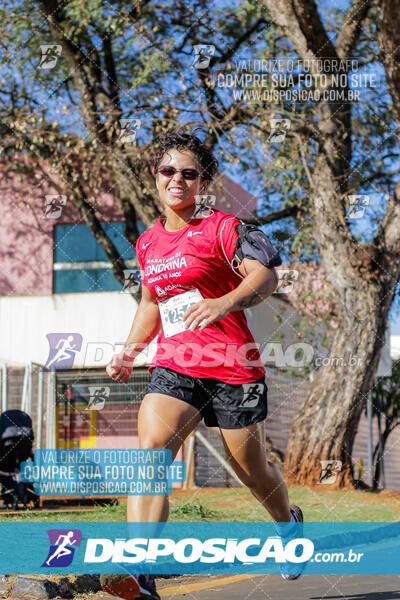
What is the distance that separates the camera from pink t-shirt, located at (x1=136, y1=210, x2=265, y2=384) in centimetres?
429

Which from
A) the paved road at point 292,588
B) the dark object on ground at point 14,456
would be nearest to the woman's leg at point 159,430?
the paved road at point 292,588

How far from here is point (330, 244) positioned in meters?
Answer: 12.1

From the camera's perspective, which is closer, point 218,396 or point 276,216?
point 218,396

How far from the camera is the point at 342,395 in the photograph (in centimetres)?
1232

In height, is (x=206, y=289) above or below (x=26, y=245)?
below

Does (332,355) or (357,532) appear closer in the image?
(357,532)

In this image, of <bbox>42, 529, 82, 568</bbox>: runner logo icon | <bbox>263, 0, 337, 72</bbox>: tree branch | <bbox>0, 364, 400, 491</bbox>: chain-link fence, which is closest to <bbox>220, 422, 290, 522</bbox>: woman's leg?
<bbox>42, 529, 82, 568</bbox>: runner logo icon

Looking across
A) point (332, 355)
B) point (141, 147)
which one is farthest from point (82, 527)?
point (141, 147)

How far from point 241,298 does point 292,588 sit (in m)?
2.42

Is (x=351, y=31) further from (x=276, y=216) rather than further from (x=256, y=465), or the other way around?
(x=256, y=465)

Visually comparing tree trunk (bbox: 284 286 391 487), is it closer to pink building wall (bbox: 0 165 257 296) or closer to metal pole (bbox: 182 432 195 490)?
metal pole (bbox: 182 432 195 490)

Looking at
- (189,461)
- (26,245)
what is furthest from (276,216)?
(26,245)

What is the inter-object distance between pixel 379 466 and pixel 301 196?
9.25 meters

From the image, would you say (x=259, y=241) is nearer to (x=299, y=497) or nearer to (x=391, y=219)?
(x=299, y=497)
